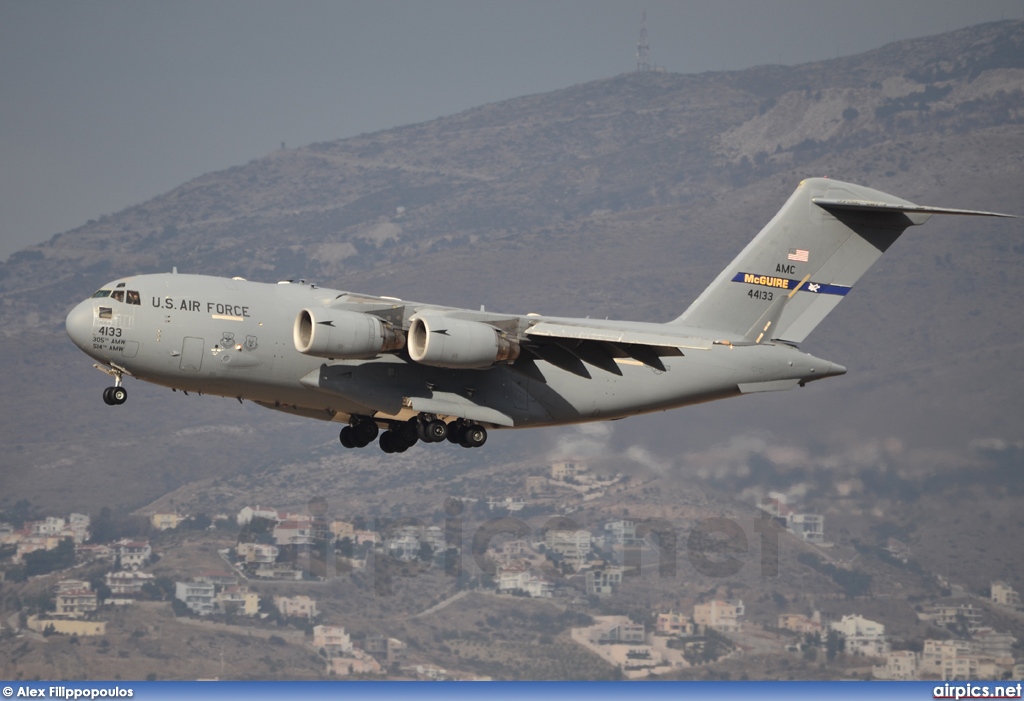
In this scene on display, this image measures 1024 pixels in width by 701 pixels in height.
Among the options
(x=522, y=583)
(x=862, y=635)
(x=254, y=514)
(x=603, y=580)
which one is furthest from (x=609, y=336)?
(x=254, y=514)

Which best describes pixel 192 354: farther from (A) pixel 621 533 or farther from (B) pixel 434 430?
(A) pixel 621 533

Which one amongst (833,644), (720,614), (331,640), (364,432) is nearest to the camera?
(364,432)

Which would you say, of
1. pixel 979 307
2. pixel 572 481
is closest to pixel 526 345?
pixel 572 481

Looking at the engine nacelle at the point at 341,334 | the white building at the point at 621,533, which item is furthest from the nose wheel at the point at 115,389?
the white building at the point at 621,533

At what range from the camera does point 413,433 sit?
22.0 m

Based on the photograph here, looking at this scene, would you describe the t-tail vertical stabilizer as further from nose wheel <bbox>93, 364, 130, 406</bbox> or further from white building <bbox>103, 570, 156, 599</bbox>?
white building <bbox>103, 570, 156, 599</bbox>

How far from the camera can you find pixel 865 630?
7169 centimetres

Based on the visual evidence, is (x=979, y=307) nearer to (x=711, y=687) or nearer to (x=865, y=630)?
(x=865, y=630)

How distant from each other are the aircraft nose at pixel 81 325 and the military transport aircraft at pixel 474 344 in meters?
0.02

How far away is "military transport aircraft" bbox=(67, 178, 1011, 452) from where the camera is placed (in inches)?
773

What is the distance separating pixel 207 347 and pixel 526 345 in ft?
13.5

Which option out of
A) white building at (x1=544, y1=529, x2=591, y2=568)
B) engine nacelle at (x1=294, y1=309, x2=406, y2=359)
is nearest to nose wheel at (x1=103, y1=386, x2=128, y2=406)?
engine nacelle at (x1=294, y1=309, x2=406, y2=359)

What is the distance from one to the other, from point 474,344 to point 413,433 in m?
2.38

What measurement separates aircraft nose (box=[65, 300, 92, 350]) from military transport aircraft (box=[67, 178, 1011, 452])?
0.02m
